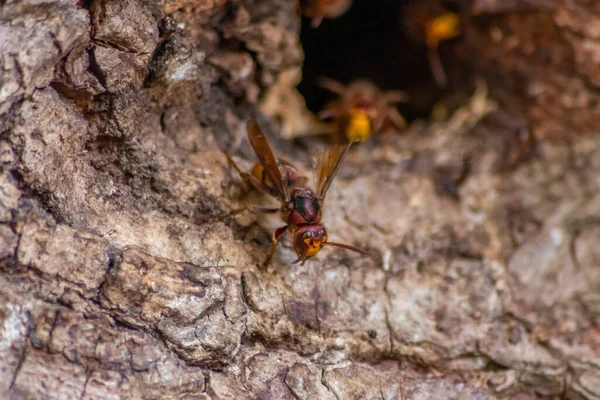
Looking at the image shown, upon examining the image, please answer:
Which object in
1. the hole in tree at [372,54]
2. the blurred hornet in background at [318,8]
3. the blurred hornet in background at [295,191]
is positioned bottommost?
the hole in tree at [372,54]

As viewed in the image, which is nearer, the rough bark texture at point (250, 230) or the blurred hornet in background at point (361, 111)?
the rough bark texture at point (250, 230)

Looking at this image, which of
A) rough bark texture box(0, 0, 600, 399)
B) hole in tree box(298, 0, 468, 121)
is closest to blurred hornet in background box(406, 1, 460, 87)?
hole in tree box(298, 0, 468, 121)

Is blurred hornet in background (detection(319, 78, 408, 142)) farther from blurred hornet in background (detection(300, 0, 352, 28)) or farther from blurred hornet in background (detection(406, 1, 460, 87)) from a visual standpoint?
blurred hornet in background (detection(300, 0, 352, 28))

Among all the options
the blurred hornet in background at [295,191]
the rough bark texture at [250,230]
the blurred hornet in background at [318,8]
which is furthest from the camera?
the blurred hornet in background at [318,8]

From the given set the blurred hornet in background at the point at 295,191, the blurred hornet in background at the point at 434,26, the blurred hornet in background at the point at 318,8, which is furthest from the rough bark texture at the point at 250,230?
the blurred hornet in background at the point at 318,8

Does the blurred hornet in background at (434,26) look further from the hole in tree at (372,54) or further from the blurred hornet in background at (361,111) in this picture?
the blurred hornet in background at (361,111)

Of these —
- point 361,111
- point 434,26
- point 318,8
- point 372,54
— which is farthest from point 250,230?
point 372,54
